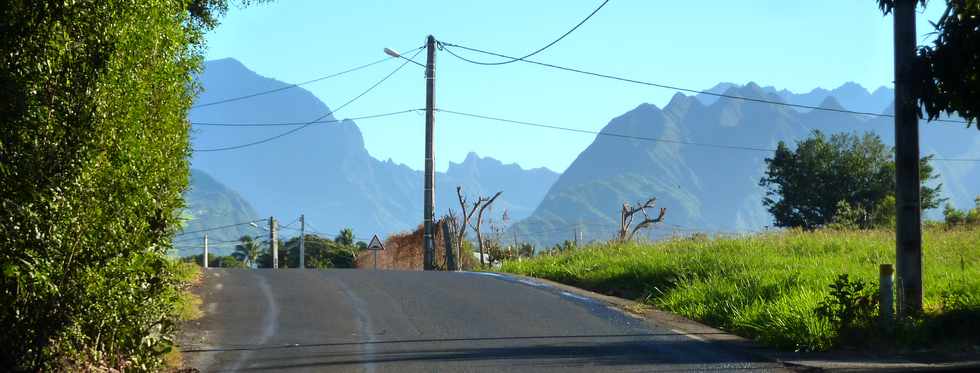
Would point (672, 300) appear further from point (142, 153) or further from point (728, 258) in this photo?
point (142, 153)

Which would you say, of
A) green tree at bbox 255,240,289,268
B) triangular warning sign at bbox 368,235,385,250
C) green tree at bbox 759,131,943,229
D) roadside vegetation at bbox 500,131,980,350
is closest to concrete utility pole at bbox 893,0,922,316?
roadside vegetation at bbox 500,131,980,350

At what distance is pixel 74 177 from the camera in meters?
6.87

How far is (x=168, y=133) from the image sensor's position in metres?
8.62

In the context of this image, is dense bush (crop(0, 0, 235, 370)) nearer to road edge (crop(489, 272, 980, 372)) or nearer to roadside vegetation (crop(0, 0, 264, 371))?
roadside vegetation (crop(0, 0, 264, 371))

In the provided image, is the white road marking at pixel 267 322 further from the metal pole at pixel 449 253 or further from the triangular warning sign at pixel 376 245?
the triangular warning sign at pixel 376 245

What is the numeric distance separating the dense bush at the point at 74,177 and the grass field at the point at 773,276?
710 centimetres

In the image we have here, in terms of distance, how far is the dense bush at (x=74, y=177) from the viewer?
266 inches

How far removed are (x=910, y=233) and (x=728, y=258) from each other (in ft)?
19.7

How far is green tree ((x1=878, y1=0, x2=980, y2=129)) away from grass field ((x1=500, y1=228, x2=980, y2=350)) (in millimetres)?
2434

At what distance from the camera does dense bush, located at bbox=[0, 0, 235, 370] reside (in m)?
6.77

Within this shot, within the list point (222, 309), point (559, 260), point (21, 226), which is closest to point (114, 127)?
point (21, 226)

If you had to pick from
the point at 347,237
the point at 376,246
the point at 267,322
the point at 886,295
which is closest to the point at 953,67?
the point at 886,295

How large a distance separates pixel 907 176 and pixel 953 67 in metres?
1.34

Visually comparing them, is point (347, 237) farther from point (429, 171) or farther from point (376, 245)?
point (429, 171)
